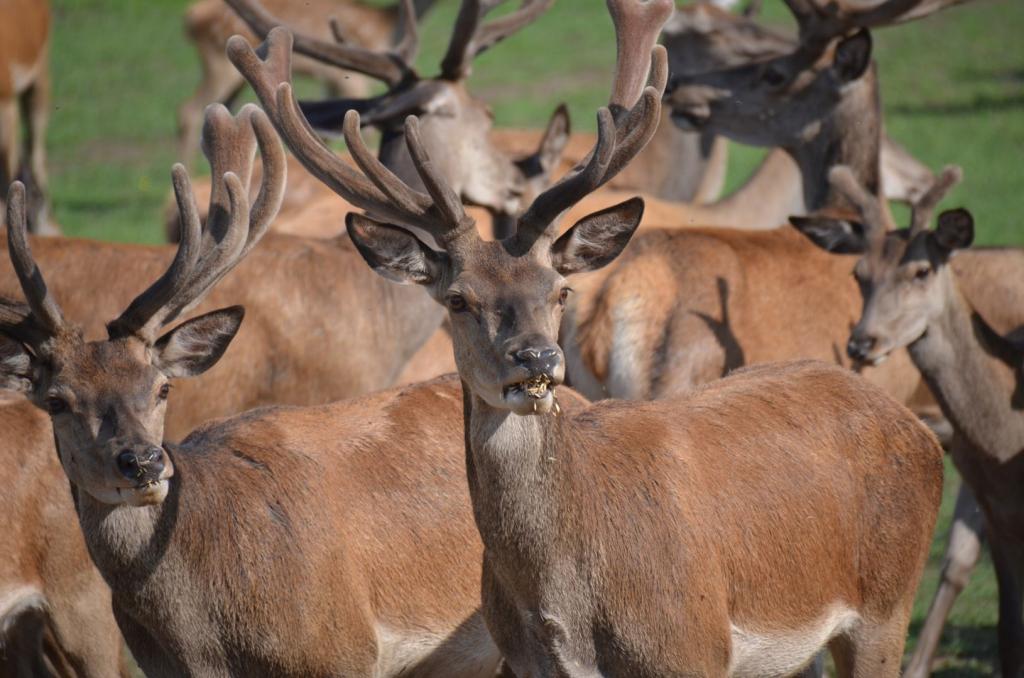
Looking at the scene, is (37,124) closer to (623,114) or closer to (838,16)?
(838,16)

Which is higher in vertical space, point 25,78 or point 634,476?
point 634,476

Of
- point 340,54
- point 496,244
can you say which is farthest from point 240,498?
point 340,54

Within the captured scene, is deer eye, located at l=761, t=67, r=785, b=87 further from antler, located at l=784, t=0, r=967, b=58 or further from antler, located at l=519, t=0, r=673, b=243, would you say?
antler, located at l=519, t=0, r=673, b=243

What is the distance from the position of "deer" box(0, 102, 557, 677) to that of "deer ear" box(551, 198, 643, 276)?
830 mm

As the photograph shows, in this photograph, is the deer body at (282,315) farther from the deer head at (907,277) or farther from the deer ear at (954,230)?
the deer ear at (954,230)

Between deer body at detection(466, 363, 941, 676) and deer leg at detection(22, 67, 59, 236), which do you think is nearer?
deer body at detection(466, 363, 941, 676)

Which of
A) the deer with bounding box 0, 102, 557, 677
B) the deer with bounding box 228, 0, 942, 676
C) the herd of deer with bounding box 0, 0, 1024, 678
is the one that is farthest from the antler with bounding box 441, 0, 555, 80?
the deer with bounding box 0, 102, 557, 677

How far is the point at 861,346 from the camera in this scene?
6629 millimetres

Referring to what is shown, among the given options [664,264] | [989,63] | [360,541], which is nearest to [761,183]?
[664,264]

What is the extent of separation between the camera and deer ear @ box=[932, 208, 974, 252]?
6.50 meters

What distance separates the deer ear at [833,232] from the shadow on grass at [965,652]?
175 centimetres

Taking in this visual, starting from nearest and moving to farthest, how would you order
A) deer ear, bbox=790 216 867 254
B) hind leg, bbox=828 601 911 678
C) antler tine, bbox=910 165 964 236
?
hind leg, bbox=828 601 911 678
antler tine, bbox=910 165 964 236
deer ear, bbox=790 216 867 254

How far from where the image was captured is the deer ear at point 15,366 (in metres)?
4.76

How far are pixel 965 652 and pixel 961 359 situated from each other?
1.34 meters
